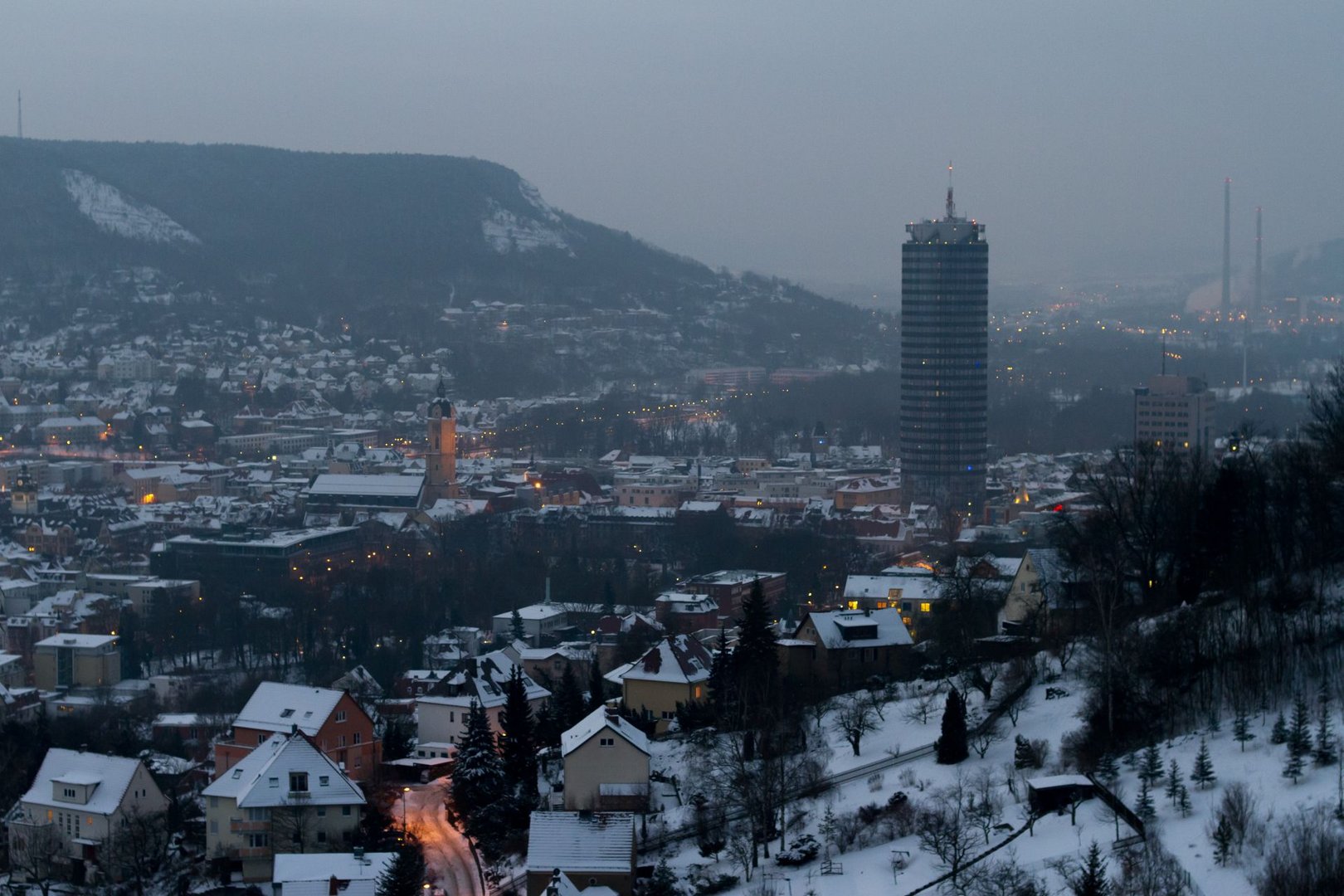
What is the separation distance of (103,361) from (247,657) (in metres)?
69.7

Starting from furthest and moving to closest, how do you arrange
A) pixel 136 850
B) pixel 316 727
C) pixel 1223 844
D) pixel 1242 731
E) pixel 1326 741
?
pixel 316 727 < pixel 136 850 < pixel 1242 731 < pixel 1326 741 < pixel 1223 844

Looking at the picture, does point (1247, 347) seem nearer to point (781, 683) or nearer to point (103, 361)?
point (103, 361)

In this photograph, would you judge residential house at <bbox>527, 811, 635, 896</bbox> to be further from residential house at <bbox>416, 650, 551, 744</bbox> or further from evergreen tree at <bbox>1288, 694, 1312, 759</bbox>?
residential house at <bbox>416, 650, 551, 744</bbox>

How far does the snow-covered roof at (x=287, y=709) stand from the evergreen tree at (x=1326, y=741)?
41.2 ft

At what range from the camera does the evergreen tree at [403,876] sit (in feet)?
58.5

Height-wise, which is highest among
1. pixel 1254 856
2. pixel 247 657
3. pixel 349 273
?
pixel 349 273

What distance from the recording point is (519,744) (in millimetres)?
22406

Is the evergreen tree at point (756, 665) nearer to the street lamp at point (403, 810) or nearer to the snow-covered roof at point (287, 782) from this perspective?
the street lamp at point (403, 810)

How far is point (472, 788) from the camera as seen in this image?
21.6 metres

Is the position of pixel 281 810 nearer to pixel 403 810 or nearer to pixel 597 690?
pixel 403 810

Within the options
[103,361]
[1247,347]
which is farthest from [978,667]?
[103,361]

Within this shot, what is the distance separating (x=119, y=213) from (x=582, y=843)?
137 m

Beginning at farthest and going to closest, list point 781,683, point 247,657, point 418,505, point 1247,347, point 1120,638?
1. point 1247,347
2. point 418,505
3. point 247,657
4. point 781,683
5. point 1120,638

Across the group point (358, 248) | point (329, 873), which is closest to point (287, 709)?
point (329, 873)
